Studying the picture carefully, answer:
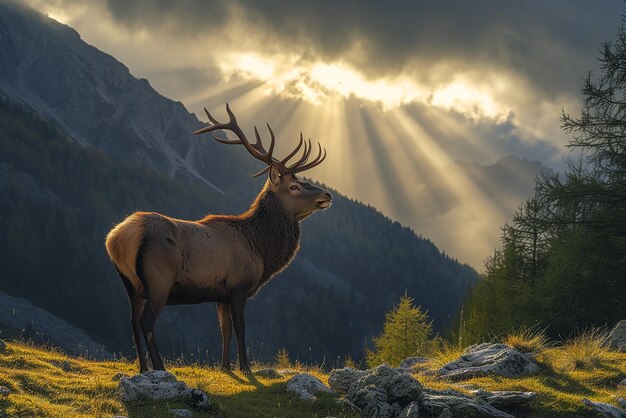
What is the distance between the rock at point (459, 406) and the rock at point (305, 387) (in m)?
1.66

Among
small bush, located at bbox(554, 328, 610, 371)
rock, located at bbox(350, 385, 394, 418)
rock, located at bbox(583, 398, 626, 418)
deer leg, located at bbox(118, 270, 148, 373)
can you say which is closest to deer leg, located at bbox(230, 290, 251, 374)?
deer leg, located at bbox(118, 270, 148, 373)

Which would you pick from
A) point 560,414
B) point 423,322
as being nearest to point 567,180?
point 423,322

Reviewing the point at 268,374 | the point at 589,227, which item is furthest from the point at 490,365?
the point at 589,227

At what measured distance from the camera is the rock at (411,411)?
8.48m

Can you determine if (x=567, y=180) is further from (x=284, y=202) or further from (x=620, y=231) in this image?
(x=284, y=202)

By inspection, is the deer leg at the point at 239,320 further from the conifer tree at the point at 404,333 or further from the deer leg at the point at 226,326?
the conifer tree at the point at 404,333

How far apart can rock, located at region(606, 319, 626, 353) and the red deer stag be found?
8.71 meters

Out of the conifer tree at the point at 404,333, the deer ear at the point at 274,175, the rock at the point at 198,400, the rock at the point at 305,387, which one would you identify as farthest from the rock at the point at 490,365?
the conifer tree at the point at 404,333

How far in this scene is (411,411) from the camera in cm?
852

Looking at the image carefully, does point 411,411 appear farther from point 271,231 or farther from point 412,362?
Result: point 412,362

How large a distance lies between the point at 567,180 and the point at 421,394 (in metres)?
20.0

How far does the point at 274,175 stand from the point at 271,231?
124cm

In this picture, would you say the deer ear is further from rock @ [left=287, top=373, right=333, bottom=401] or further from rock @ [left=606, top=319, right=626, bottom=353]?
rock @ [left=606, top=319, right=626, bottom=353]

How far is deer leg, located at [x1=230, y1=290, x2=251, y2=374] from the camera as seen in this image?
11883mm
